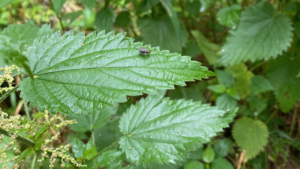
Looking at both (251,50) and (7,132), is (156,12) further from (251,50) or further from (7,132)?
(7,132)

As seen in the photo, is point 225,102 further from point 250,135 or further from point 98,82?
point 98,82

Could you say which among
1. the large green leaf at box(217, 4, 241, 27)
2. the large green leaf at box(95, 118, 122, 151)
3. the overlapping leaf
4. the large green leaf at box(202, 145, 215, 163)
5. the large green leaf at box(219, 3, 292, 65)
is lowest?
the large green leaf at box(202, 145, 215, 163)

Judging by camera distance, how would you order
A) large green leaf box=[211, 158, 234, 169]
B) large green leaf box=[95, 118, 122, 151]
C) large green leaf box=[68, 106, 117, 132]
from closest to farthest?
large green leaf box=[68, 106, 117, 132]
large green leaf box=[95, 118, 122, 151]
large green leaf box=[211, 158, 234, 169]

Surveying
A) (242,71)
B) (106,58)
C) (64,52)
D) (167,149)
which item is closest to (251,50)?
(242,71)

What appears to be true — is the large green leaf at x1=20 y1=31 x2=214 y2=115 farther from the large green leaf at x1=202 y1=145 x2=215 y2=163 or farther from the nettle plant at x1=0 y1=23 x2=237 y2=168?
the large green leaf at x1=202 y1=145 x2=215 y2=163

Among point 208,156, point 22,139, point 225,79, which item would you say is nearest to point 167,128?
point 22,139

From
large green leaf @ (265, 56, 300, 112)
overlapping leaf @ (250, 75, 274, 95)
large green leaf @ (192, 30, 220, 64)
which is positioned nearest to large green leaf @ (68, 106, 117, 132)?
overlapping leaf @ (250, 75, 274, 95)
